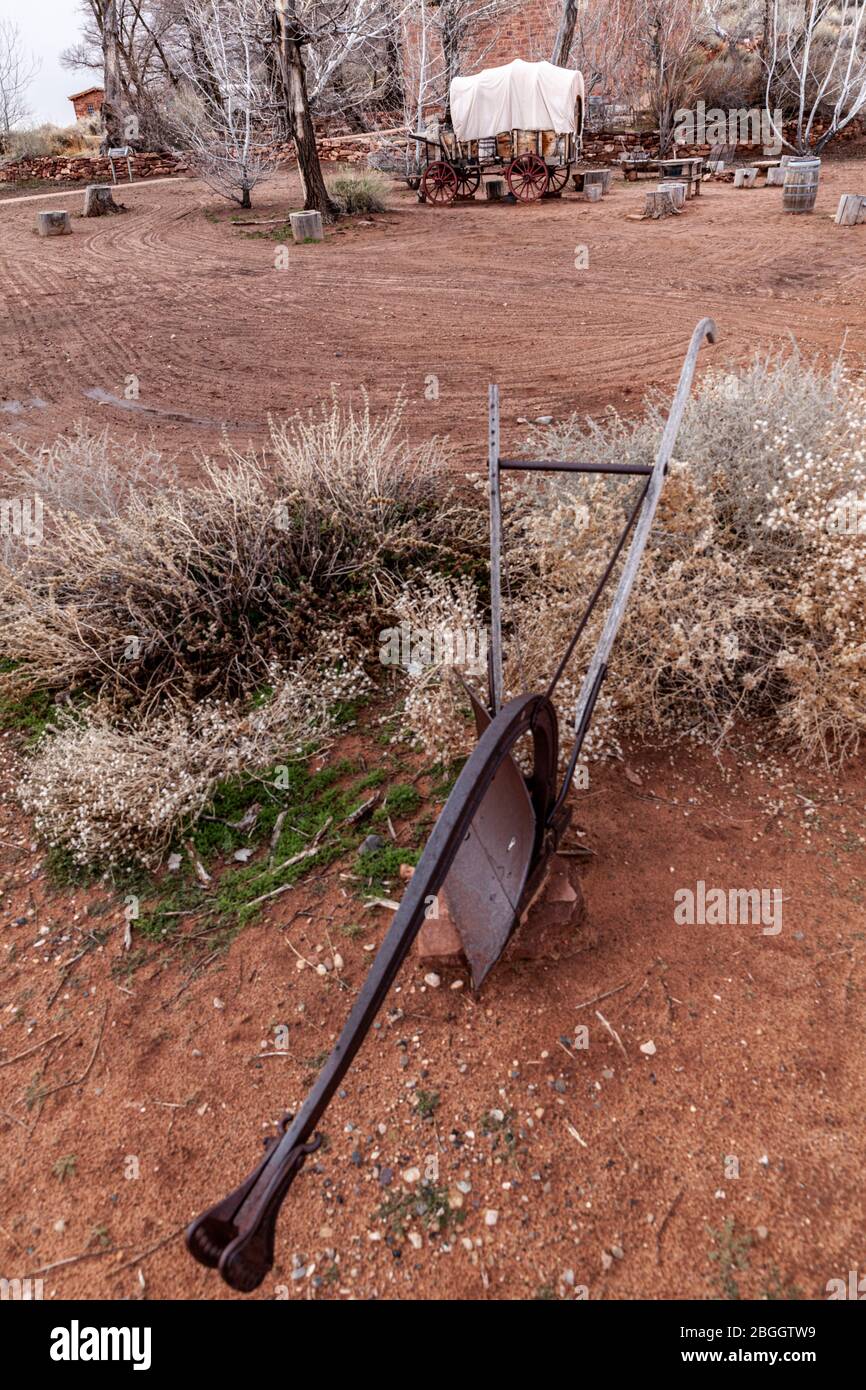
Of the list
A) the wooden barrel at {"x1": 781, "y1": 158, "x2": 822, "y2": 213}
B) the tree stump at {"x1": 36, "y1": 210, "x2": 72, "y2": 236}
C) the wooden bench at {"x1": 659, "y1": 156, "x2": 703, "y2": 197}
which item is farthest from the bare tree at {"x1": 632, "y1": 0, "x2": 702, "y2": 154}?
the tree stump at {"x1": 36, "y1": 210, "x2": 72, "y2": 236}

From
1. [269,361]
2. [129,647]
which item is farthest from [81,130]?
[129,647]

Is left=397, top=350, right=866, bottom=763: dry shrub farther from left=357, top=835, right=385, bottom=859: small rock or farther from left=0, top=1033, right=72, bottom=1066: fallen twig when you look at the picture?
left=0, top=1033, right=72, bottom=1066: fallen twig

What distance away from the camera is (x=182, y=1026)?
235 cm

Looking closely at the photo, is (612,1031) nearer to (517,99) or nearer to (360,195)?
(360,195)

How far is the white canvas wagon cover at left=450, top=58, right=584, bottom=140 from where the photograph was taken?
14352 millimetres

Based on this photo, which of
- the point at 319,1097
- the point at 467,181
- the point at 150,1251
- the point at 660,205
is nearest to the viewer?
the point at 319,1097

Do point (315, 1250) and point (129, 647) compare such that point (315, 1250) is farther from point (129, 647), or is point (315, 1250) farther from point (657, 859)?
point (129, 647)

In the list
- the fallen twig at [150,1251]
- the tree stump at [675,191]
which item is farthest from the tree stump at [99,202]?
the fallen twig at [150,1251]

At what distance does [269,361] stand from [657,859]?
6613 millimetres

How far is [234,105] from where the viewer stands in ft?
54.4

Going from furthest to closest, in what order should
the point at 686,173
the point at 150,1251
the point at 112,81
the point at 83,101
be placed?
the point at 83,101, the point at 112,81, the point at 686,173, the point at 150,1251

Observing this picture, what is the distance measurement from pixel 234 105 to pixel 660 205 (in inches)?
371

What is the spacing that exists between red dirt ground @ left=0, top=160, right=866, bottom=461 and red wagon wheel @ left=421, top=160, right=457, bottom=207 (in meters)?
2.01

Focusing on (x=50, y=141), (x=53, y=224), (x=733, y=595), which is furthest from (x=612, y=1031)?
(x=50, y=141)
